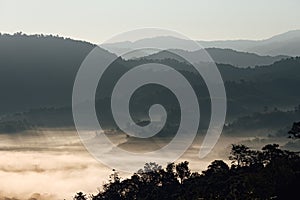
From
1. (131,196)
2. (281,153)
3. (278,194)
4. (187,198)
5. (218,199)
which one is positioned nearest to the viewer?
(218,199)

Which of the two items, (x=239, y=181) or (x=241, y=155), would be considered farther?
(x=241, y=155)

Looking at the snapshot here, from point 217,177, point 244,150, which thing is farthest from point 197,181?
point 244,150

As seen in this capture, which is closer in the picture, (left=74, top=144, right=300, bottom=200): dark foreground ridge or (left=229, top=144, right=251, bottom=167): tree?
(left=74, top=144, right=300, bottom=200): dark foreground ridge

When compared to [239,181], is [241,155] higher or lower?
higher

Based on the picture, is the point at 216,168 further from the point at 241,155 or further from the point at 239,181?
the point at 239,181

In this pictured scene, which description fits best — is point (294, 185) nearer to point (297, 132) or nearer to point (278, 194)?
point (278, 194)

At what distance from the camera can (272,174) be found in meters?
142

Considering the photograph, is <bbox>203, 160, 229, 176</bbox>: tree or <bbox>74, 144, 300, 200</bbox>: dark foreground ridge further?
<bbox>203, 160, 229, 176</bbox>: tree

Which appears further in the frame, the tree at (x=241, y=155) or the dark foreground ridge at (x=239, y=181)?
the tree at (x=241, y=155)

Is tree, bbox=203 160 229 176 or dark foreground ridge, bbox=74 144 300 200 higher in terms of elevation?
tree, bbox=203 160 229 176

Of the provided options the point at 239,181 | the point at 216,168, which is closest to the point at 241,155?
the point at 216,168

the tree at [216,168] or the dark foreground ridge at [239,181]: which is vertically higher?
the tree at [216,168]

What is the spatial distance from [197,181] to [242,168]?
51.1ft

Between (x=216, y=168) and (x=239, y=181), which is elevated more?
(x=216, y=168)
